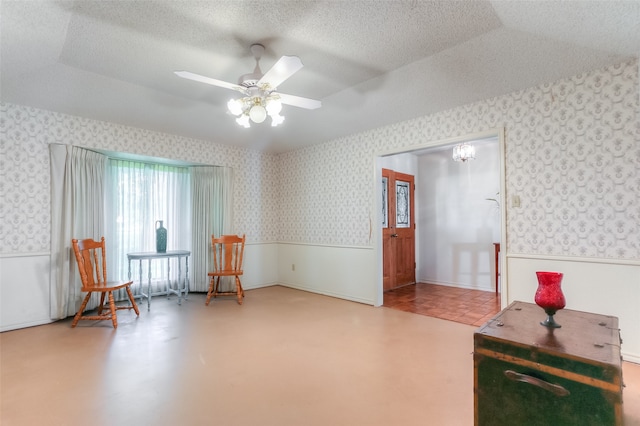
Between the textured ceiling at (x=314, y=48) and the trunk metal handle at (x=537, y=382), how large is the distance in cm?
210

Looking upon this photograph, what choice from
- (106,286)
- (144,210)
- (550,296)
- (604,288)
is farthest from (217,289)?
(604,288)

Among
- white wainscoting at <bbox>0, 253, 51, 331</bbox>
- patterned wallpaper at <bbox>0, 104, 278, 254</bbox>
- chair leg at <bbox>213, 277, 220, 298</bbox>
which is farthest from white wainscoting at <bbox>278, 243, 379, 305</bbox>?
white wainscoting at <bbox>0, 253, 51, 331</bbox>

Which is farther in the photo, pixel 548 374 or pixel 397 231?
pixel 397 231

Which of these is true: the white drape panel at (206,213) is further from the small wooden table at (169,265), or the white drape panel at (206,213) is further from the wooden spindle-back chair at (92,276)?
the wooden spindle-back chair at (92,276)

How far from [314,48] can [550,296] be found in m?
2.29

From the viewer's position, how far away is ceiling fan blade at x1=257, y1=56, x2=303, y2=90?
1951 mm

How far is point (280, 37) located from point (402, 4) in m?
0.88

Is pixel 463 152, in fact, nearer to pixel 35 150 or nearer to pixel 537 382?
pixel 537 382

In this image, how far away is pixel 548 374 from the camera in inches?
46.9

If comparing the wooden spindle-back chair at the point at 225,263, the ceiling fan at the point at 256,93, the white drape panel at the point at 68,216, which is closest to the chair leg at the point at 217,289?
the wooden spindle-back chair at the point at 225,263

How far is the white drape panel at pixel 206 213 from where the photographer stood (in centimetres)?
488

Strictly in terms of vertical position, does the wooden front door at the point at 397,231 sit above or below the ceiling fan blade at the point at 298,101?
below

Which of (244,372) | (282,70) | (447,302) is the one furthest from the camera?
(447,302)

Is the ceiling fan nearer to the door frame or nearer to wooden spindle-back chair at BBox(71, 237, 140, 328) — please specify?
the door frame
